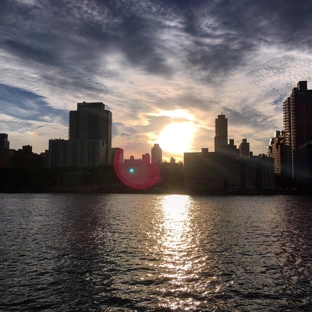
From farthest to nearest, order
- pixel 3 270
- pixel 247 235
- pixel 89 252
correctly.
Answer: pixel 247 235 < pixel 89 252 < pixel 3 270

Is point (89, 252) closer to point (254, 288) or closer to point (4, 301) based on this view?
point (4, 301)

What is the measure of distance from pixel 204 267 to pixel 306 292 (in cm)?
1097

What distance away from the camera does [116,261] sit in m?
38.3

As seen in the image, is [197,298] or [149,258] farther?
[149,258]

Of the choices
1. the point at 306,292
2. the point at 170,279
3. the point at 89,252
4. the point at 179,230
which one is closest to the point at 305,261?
the point at 306,292

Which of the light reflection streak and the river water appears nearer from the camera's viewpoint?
the river water

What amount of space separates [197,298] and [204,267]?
32.1 ft

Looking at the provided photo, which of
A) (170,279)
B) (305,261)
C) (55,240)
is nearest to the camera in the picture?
(170,279)

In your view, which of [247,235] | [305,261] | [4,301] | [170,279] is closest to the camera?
[4,301]

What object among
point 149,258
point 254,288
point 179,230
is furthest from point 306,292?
point 179,230

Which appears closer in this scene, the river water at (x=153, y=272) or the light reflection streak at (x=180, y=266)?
the river water at (x=153, y=272)

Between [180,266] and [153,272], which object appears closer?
[153,272]

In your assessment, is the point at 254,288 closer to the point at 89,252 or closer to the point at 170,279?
the point at 170,279

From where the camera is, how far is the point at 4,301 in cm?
2575
